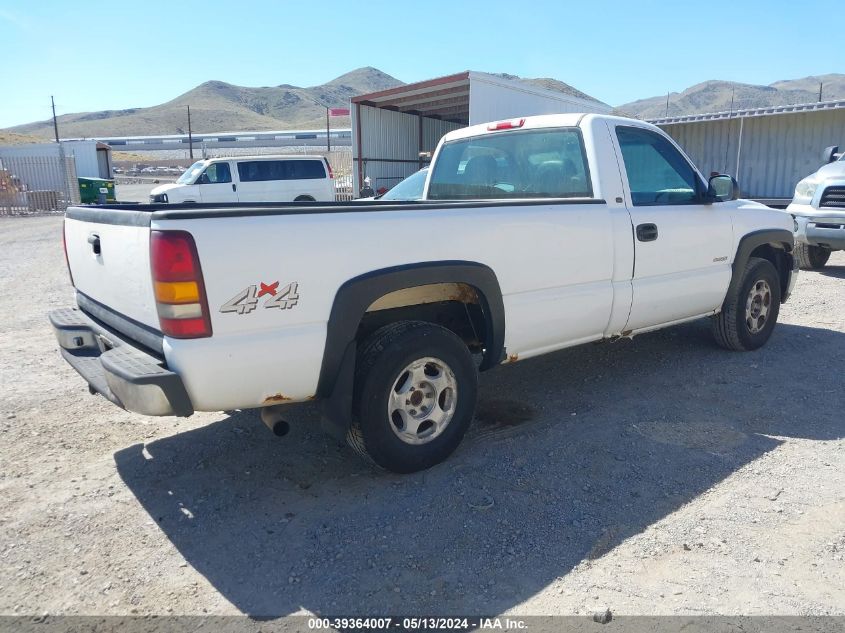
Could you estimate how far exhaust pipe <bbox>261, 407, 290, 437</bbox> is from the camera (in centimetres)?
320

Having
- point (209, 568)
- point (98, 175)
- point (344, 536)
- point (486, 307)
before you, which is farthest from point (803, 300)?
point (98, 175)

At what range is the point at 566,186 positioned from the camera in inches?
180

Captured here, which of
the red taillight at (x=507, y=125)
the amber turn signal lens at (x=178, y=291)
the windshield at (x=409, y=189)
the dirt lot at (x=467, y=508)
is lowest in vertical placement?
the dirt lot at (x=467, y=508)

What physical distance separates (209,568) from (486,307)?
196cm

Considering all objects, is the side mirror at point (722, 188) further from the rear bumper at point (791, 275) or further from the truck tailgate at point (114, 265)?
the truck tailgate at point (114, 265)

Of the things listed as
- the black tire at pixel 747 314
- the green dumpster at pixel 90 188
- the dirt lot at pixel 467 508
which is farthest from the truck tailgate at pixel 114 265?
the green dumpster at pixel 90 188

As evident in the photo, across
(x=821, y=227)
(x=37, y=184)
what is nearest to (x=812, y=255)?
(x=821, y=227)

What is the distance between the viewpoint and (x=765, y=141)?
18.7 metres

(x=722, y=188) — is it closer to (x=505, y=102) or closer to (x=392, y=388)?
(x=392, y=388)

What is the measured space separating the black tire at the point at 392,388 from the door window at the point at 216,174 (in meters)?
16.3

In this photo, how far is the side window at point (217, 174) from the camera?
18.2 metres

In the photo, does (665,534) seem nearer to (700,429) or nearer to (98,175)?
(700,429)

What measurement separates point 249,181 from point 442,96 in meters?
6.09

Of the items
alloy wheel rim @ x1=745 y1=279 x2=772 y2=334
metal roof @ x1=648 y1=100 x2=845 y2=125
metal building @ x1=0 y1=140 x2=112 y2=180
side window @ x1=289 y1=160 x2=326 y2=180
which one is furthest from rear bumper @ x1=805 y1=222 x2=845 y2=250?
metal building @ x1=0 y1=140 x2=112 y2=180
